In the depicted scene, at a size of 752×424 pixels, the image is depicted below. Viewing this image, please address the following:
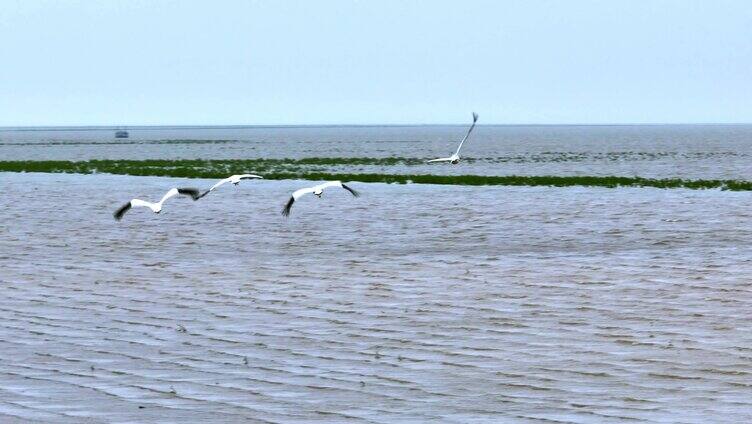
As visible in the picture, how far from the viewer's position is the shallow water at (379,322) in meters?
11.5

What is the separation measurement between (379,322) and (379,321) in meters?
0.08

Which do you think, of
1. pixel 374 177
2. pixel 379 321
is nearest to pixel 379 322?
pixel 379 321

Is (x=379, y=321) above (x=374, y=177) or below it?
above

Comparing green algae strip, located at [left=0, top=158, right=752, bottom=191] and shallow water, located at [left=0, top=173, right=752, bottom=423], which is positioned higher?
shallow water, located at [left=0, top=173, right=752, bottom=423]

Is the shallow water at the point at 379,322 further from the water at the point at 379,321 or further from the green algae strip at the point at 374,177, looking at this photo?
the green algae strip at the point at 374,177

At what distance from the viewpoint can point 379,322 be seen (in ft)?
54.5

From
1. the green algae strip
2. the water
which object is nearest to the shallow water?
the water

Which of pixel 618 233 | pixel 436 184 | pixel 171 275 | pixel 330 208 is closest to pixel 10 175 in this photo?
pixel 436 184

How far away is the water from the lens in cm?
1146

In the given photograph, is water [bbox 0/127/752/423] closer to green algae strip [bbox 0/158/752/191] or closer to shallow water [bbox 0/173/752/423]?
shallow water [bbox 0/173/752/423]

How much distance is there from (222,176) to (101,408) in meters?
57.6

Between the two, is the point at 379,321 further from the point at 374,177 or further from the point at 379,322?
the point at 374,177

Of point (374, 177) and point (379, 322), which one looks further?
point (374, 177)

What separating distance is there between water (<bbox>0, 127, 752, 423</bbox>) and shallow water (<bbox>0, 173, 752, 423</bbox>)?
4 cm
